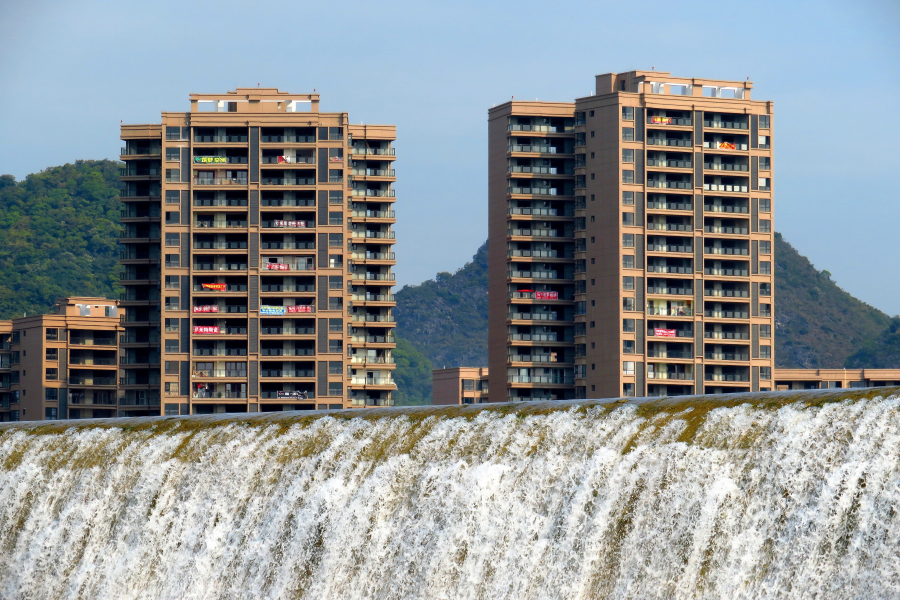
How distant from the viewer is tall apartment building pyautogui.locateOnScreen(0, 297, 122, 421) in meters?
161

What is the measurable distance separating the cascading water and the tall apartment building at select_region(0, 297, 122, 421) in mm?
92934

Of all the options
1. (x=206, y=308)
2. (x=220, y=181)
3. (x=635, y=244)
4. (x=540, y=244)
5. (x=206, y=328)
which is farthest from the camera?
(x=540, y=244)

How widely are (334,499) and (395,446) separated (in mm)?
3534

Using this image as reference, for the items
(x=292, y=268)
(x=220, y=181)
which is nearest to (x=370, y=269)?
(x=292, y=268)

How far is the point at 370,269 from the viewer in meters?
149

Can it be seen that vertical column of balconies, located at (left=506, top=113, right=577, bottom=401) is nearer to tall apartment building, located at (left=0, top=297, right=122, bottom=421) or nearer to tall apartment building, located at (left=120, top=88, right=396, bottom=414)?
tall apartment building, located at (left=120, top=88, right=396, bottom=414)

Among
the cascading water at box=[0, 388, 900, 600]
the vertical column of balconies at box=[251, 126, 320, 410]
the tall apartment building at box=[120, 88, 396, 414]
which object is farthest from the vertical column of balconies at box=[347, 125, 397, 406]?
the cascading water at box=[0, 388, 900, 600]

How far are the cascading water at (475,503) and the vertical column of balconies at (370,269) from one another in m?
78.0

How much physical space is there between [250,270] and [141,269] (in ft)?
46.2

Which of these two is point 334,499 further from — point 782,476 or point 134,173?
point 134,173

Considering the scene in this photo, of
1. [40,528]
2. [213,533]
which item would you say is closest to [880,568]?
[213,533]

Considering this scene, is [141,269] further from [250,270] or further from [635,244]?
[635,244]

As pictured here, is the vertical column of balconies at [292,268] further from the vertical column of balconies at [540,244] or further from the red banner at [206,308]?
the vertical column of balconies at [540,244]

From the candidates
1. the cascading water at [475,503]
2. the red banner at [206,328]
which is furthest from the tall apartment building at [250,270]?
the cascading water at [475,503]
